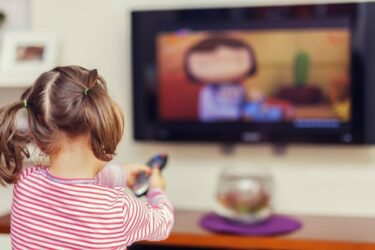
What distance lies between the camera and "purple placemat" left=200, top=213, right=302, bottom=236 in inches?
89.6

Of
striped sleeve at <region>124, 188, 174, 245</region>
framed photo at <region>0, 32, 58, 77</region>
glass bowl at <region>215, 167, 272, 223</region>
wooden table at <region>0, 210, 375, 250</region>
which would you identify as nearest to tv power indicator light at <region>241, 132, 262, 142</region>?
glass bowl at <region>215, 167, 272, 223</region>

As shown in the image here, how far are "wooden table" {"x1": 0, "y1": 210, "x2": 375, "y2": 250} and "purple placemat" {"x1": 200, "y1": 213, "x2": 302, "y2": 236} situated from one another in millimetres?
29

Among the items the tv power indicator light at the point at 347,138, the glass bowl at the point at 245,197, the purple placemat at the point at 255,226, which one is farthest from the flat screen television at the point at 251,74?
the purple placemat at the point at 255,226

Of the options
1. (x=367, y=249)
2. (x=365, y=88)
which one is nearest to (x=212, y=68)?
(x=365, y=88)

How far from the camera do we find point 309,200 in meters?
2.54

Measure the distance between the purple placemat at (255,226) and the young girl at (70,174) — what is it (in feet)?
3.32

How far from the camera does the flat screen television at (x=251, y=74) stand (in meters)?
2.39

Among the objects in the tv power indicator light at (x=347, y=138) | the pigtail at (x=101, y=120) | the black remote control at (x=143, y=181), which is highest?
the pigtail at (x=101, y=120)

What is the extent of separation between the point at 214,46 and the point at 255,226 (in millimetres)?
741

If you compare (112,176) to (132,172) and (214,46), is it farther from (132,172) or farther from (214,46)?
(214,46)

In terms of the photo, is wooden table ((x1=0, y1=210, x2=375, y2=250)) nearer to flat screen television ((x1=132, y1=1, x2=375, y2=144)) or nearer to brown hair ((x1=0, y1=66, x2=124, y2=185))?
flat screen television ((x1=132, y1=1, x2=375, y2=144))

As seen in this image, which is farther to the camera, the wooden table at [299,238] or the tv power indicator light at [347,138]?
the tv power indicator light at [347,138]

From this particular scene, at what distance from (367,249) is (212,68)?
0.92m

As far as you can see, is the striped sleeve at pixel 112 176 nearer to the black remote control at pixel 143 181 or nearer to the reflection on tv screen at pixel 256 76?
the black remote control at pixel 143 181
